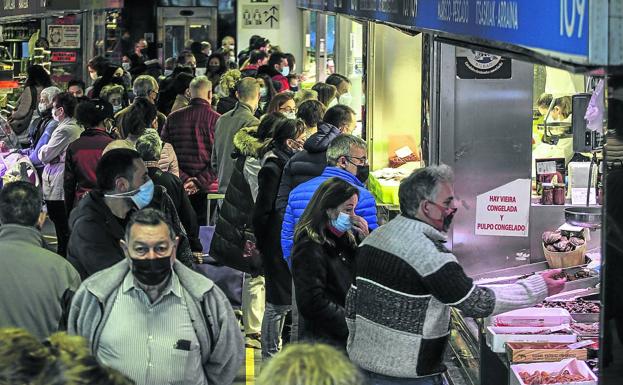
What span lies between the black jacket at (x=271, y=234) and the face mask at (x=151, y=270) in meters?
3.97

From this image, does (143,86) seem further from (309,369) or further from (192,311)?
(309,369)

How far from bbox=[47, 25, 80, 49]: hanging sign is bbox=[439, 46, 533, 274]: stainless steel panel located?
1688 centimetres

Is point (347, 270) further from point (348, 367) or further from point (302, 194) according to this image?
point (348, 367)

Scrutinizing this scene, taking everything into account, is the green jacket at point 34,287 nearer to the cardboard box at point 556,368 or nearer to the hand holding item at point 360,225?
the hand holding item at point 360,225

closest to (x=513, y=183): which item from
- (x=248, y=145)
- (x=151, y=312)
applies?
(x=248, y=145)

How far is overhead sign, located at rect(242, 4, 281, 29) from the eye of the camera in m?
28.7

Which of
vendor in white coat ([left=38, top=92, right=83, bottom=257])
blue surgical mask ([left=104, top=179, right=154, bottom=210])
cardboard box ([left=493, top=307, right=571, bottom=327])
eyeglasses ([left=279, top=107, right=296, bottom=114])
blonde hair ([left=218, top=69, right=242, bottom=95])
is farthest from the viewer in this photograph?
blonde hair ([left=218, top=69, right=242, bottom=95])

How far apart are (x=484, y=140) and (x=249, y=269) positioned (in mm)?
1982

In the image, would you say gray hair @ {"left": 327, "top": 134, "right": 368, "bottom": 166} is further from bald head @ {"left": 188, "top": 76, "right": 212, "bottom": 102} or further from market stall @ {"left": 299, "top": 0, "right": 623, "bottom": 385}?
bald head @ {"left": 188, "top": 76, "right": 212, "bottom": 102}

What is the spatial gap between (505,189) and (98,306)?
461cm

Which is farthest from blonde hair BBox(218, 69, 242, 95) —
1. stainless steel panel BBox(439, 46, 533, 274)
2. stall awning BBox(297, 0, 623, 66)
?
stall awning BBox(297, 0, 623, 66)

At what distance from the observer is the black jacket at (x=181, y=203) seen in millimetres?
9523

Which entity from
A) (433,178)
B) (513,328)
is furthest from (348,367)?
(513,328)

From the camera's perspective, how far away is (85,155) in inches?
446
